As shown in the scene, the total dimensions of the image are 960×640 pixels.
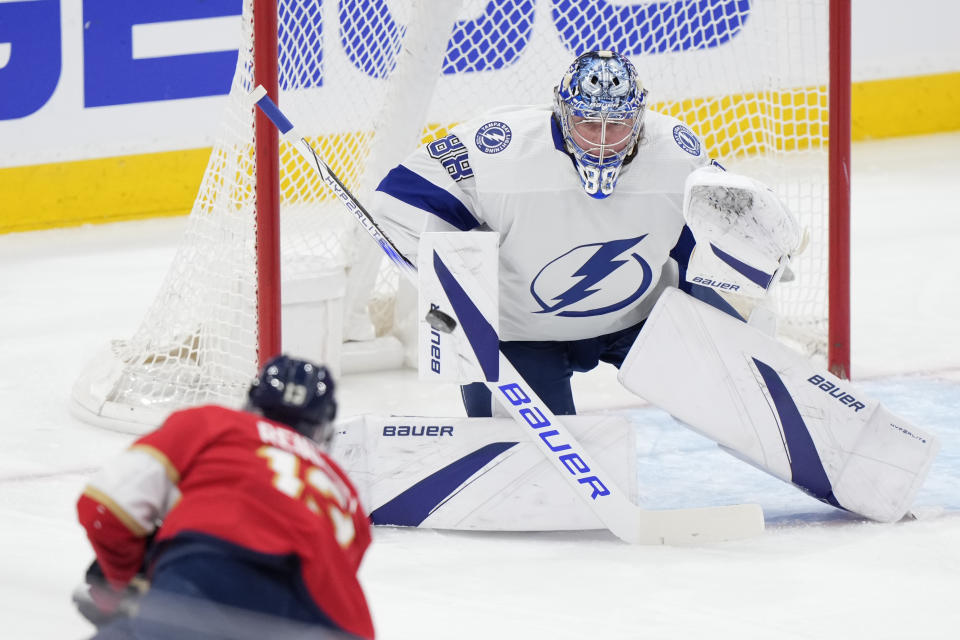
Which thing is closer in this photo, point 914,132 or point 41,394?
point 41,394

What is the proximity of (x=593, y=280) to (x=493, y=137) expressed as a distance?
1.13 feet

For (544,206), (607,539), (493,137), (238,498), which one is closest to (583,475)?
(607,539)

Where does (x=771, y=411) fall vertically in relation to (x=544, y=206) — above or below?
below

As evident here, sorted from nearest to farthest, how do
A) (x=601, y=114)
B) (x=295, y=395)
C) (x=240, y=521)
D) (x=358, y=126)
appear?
(x=240, y=521)
(x=295, y=395)
(x=601, y=114)
(x=358, y=126)

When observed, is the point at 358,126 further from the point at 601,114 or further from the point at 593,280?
the point at 601,114

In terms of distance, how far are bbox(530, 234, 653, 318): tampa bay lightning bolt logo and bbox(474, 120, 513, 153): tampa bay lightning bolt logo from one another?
249mm

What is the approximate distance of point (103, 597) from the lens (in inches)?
77.2

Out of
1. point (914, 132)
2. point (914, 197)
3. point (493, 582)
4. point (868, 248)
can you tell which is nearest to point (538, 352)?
point (493, 582)

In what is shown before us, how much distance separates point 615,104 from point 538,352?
62cm

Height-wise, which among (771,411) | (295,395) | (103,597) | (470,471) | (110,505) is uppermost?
(295,395)

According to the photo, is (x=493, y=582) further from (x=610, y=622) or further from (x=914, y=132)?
(x=914, y=132)

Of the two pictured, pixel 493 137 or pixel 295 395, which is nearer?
pixel 295 395

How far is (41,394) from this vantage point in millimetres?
4238

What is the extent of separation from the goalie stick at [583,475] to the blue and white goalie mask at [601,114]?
34 centimetres
